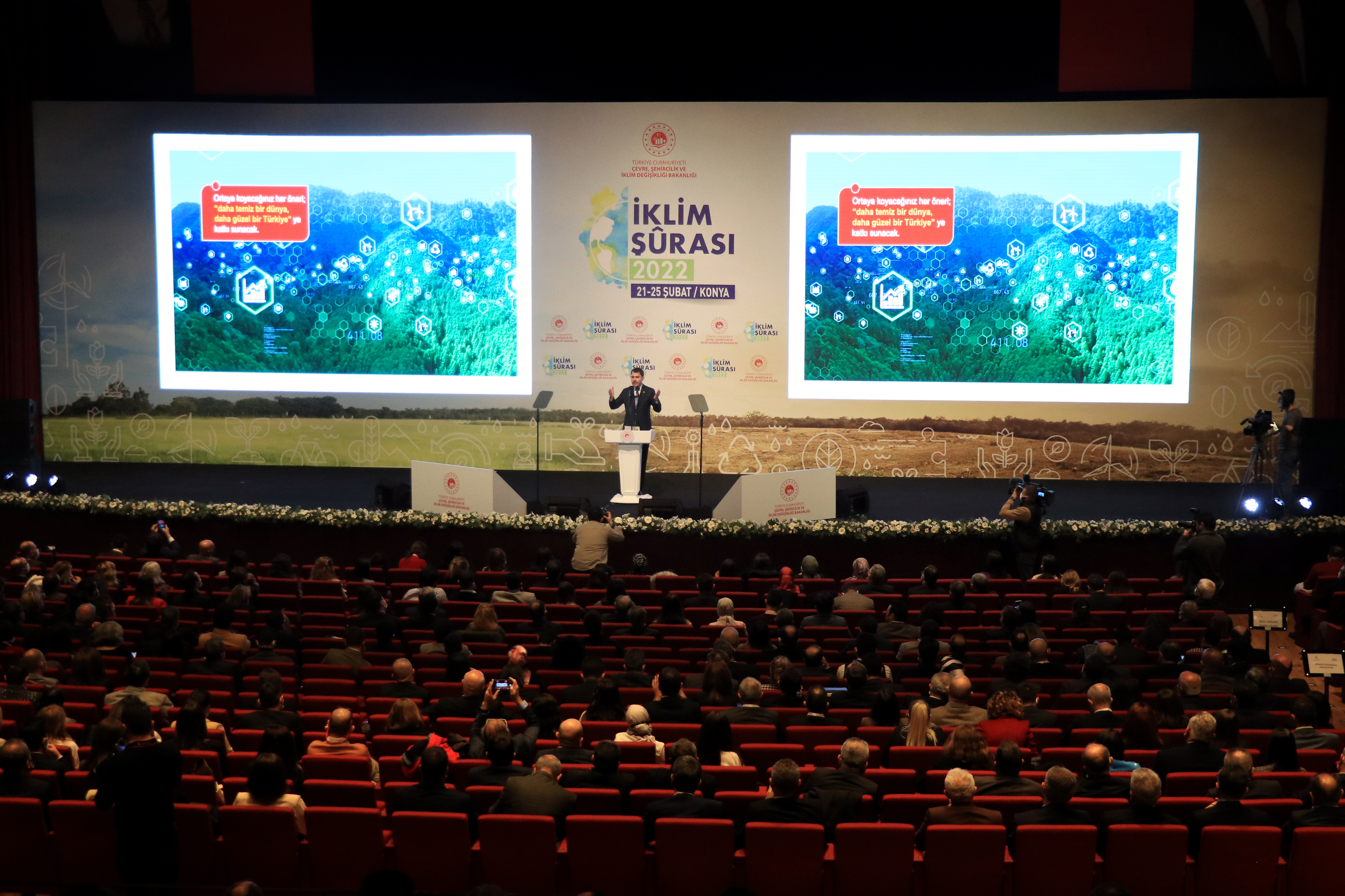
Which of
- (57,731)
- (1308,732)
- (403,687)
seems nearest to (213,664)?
(403,687)

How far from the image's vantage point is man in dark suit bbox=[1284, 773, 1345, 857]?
5.34 metres

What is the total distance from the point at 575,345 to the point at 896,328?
14.8 ft

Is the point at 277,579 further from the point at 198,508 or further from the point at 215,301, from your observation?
the point at 215,301

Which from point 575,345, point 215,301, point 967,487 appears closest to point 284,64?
point 215,301

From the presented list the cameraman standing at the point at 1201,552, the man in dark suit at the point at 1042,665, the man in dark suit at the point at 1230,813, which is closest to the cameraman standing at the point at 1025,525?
the cameraman standing at the point at 1201,552

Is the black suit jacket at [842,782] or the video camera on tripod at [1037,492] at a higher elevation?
the video camera on tripod at [1037,492]

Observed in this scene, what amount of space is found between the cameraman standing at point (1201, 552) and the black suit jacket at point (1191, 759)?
5.21 meters

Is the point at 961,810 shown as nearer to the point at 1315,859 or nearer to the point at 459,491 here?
the point at 1315,859

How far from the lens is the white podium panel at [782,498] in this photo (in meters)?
12.3

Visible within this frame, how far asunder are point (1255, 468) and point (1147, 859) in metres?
12.4

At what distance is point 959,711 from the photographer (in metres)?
6.98

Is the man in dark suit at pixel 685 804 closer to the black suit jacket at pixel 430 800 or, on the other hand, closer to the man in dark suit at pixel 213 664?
the black suit jacket at pixel 430 800
